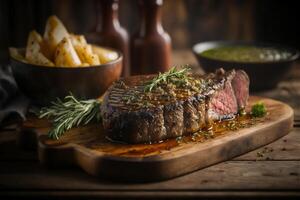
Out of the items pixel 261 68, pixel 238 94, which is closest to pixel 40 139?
pixel 238 94

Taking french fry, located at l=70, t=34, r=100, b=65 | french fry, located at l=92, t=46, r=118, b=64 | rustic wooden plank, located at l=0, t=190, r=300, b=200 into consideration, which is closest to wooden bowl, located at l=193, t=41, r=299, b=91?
french fry, located at l=92, t=46, r=118, b=64

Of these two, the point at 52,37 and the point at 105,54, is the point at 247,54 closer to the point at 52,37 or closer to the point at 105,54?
the point at 105,54

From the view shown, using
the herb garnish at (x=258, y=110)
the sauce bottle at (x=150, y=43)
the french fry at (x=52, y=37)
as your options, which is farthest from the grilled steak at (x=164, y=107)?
the sauce bottle at (x=150, y=43)

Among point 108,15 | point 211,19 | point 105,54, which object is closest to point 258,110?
point 105,54

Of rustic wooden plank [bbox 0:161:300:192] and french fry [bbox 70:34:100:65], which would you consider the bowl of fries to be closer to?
french fry [bbox 70:34:100:65]

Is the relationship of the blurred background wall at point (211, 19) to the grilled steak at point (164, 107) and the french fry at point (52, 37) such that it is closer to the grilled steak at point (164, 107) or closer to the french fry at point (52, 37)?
the french fry at point (52, 37)

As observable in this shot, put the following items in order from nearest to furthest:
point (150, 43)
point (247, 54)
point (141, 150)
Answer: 1. point (141, 150)
2. point (150, 43)
3. point (247, 54)

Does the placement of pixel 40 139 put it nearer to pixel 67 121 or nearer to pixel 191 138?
pixel 67 121
